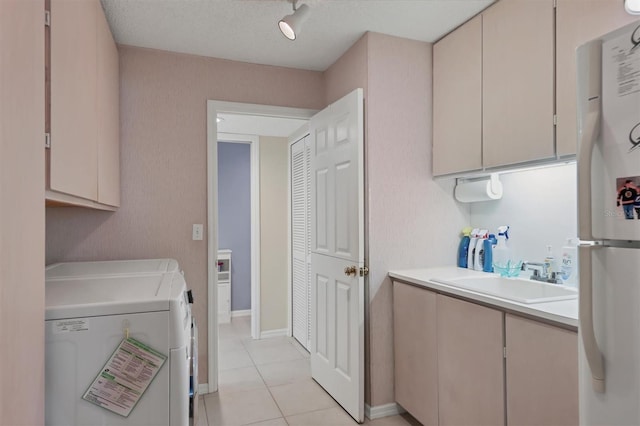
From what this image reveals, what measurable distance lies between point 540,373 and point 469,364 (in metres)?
0.39

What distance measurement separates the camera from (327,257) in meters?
2.71

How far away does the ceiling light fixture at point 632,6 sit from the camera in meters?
1.44

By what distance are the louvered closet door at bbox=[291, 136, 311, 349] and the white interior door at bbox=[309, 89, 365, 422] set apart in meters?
0.73

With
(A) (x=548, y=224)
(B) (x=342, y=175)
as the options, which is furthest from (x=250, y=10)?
(A) (x=548, y=224)

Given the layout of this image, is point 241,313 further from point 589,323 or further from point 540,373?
point 589,323

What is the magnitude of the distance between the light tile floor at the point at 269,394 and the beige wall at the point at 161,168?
287 millimetres

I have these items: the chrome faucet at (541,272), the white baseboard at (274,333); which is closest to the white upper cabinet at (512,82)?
the chrome faucet at (541,272)

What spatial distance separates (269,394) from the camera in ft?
8.99

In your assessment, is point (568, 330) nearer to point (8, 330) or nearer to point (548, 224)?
point (548, 224)

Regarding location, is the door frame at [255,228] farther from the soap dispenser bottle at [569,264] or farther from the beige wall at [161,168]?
the soap dispenser bottle at [569,264]

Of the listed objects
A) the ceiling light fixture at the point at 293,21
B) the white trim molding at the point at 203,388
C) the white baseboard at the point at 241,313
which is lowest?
the white baseboard at the point at 241,313

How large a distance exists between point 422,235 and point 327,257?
0.66 meters

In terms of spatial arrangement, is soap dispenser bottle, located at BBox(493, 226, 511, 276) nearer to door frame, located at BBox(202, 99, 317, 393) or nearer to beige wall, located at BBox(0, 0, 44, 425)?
door frame, located at BBox(202, 99, 317, 393)

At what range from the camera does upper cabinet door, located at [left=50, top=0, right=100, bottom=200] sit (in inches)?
44.3
